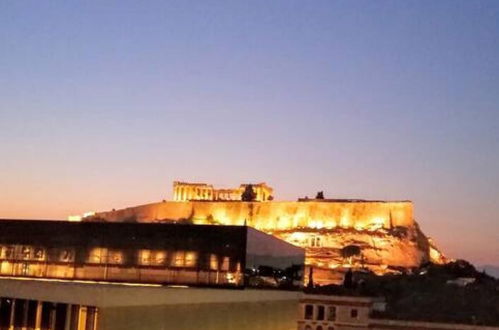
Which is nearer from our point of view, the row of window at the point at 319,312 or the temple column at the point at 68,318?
the temple column at the point at 68,318

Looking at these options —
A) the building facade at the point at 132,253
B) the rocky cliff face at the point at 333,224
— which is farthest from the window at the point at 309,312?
the rocky cliff face at the point at 333,224

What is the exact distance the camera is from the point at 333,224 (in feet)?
488

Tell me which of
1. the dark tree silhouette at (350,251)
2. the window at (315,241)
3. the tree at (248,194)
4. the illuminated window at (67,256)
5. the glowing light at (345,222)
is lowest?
the illuminated window at (67,256)

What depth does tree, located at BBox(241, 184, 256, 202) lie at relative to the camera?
16227 centimetres

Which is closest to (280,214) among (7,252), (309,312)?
(309,312)

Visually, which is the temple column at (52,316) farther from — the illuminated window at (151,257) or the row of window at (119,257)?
the illuminated window at (151,257)

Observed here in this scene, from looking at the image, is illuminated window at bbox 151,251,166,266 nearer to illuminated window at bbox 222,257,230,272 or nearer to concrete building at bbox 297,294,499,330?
illuminated window at bbox 222,257,230,272

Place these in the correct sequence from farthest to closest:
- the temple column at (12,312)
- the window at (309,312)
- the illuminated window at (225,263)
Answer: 1. the window at (309,312)
2. the illuminated window at (225,263)
3. the temple column at (12,312)

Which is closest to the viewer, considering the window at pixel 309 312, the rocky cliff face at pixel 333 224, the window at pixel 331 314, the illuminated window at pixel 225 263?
the illuminated window at pixel 225 263

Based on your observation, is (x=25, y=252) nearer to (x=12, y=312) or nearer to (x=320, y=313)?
(x=320, y=313)

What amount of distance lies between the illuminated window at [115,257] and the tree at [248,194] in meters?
116

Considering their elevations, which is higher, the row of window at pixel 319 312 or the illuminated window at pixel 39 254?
the illuminated window at pixel 39 254

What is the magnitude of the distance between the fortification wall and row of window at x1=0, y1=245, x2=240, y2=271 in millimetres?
100887

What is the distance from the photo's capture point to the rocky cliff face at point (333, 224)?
137750 mm
